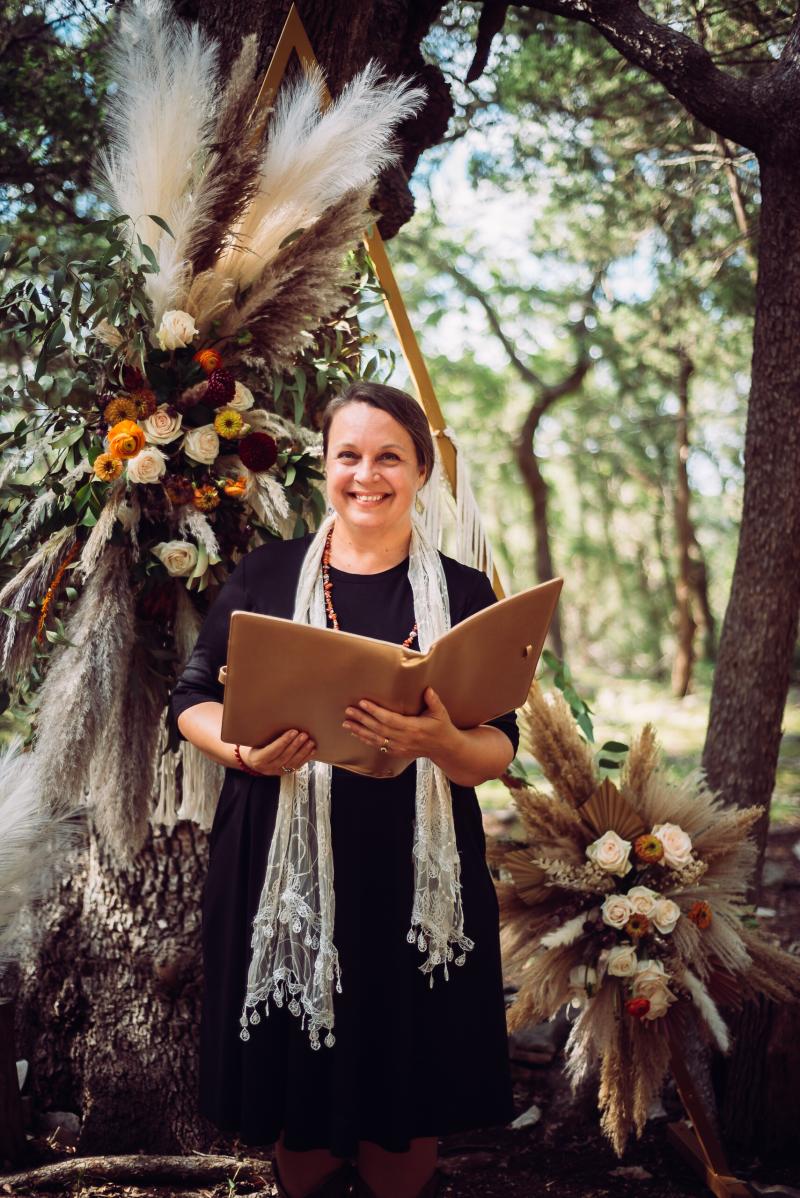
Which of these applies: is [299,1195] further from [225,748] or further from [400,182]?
[400,182]

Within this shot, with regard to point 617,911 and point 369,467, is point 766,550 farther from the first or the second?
point 369,467

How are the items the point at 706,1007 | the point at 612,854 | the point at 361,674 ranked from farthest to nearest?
the point at 612,854 < the point at 706,1007 < the point at 361,674

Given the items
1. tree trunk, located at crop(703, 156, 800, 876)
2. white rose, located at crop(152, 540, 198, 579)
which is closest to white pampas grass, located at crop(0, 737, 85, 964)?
white rose, located at crop(152, 540, 198, 579)

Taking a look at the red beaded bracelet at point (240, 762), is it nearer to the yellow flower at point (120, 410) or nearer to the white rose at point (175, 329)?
the yellow flower at point (120, 410)

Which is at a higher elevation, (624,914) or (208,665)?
(208,665)

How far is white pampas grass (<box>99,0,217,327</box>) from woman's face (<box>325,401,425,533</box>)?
21.4 inches

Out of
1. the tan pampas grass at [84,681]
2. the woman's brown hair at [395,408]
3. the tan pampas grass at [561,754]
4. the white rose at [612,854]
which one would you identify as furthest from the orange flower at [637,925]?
the tan pampas grass at [84,681]

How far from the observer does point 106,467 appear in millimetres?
2113

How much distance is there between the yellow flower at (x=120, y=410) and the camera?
7.09 feet

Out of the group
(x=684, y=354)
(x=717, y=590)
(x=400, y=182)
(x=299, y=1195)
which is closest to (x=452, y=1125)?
(x=299, y=1195)

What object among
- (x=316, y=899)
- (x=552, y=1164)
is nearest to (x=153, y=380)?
(x=316, y=899)

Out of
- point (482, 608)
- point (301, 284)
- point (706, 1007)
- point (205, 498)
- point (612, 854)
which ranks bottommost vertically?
point (706, 1007)

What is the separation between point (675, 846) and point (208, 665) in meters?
1.29

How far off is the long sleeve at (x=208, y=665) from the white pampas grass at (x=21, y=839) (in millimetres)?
418
